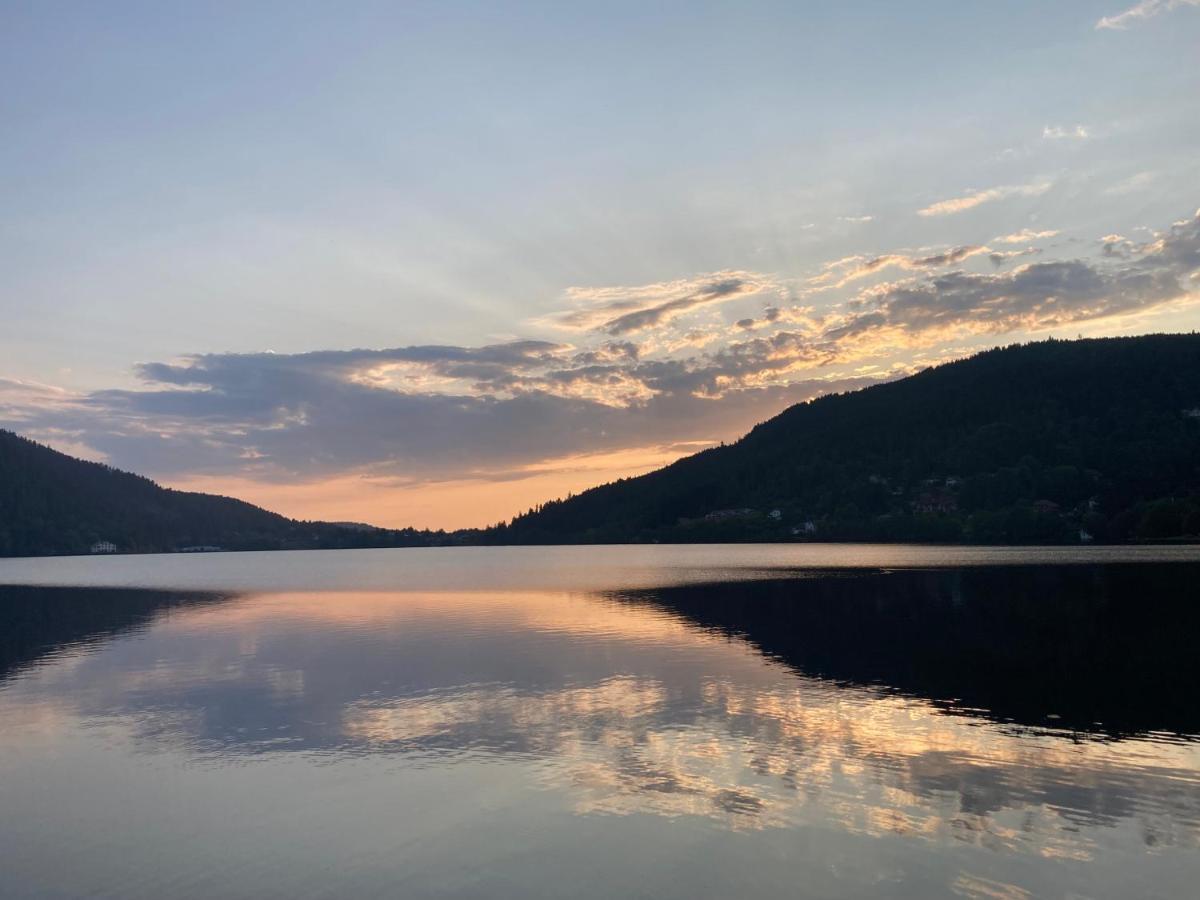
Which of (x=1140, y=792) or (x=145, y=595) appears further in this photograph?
(x=145, y=595)

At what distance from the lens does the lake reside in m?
20.0

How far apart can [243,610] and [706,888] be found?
83.4m

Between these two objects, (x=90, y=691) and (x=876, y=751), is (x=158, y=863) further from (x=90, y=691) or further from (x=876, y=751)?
(x=90, y=691)

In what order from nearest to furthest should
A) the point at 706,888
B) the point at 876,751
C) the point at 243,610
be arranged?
the point at 706,888
the point at 876,751
the point at 243,610

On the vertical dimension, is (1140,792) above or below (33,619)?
below

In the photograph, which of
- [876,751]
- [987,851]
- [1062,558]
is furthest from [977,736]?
[1062,558]

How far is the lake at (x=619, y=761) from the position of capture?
19984 millimetres

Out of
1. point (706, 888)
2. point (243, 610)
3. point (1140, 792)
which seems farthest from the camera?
point (243, 610)

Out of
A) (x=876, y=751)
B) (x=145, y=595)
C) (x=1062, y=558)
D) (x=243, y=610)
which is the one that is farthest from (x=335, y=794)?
(x=1062, y=558)

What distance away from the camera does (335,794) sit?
86.2ft

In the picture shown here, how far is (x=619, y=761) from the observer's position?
1142 inches

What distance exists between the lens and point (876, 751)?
2947 cm

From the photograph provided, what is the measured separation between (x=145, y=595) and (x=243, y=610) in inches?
1340

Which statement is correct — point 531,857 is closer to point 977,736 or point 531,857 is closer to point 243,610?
point 977,736
